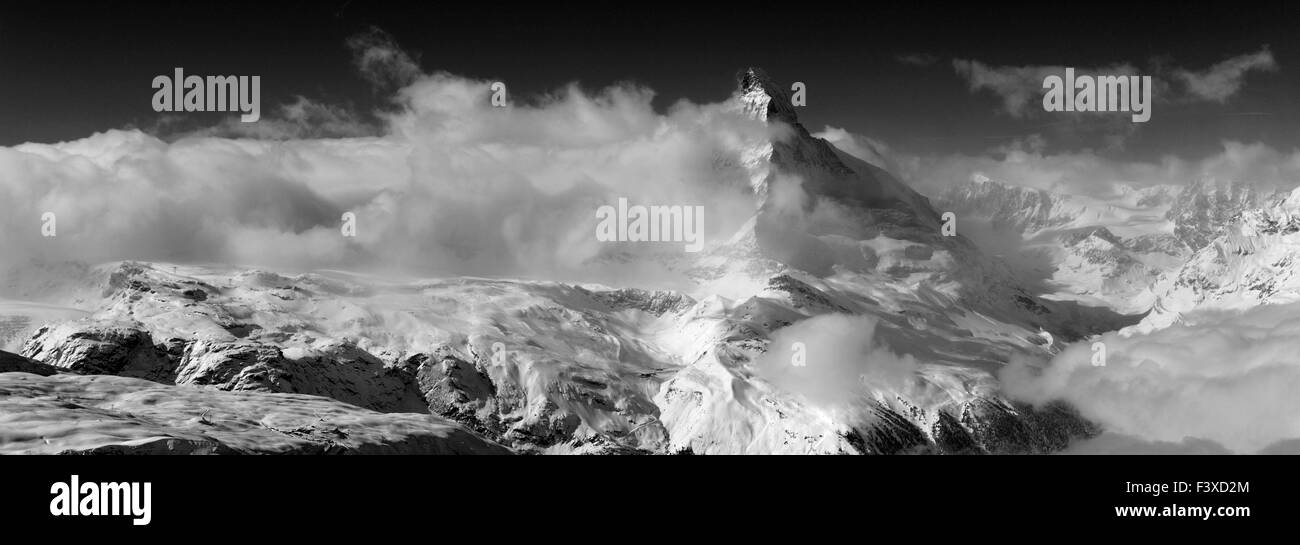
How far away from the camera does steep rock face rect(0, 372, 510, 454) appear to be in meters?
130

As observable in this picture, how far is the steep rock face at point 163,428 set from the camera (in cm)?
12950

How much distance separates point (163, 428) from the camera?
14688 cm
